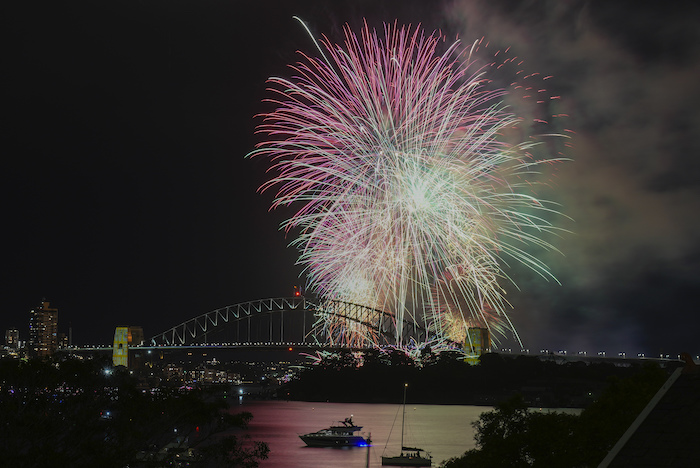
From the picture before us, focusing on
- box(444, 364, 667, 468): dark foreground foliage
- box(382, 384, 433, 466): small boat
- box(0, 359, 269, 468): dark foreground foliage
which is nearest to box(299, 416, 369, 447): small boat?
box(382, 384, 433, 466): small boat

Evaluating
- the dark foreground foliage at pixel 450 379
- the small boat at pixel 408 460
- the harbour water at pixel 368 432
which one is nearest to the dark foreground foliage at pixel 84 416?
the harbour water at pixel 368 432

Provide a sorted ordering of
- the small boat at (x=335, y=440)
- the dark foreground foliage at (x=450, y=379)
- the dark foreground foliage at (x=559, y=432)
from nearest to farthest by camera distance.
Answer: the dark foreground foliage at (x=559, y=432), the small boat at (x=335, y=440), the dark foreground foliage at (x=450, y=379)

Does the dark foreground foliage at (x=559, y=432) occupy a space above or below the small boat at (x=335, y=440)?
above

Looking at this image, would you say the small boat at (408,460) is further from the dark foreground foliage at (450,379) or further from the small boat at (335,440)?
the dark foreground foliage at (450,379)

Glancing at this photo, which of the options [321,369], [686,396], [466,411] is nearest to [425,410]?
[466,411]

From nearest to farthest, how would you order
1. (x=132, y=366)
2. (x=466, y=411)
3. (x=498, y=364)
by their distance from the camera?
(x=466, y=411) < (x=498, y=364) < (x=132, y=366)

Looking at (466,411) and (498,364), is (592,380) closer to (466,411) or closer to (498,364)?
(498,364)
